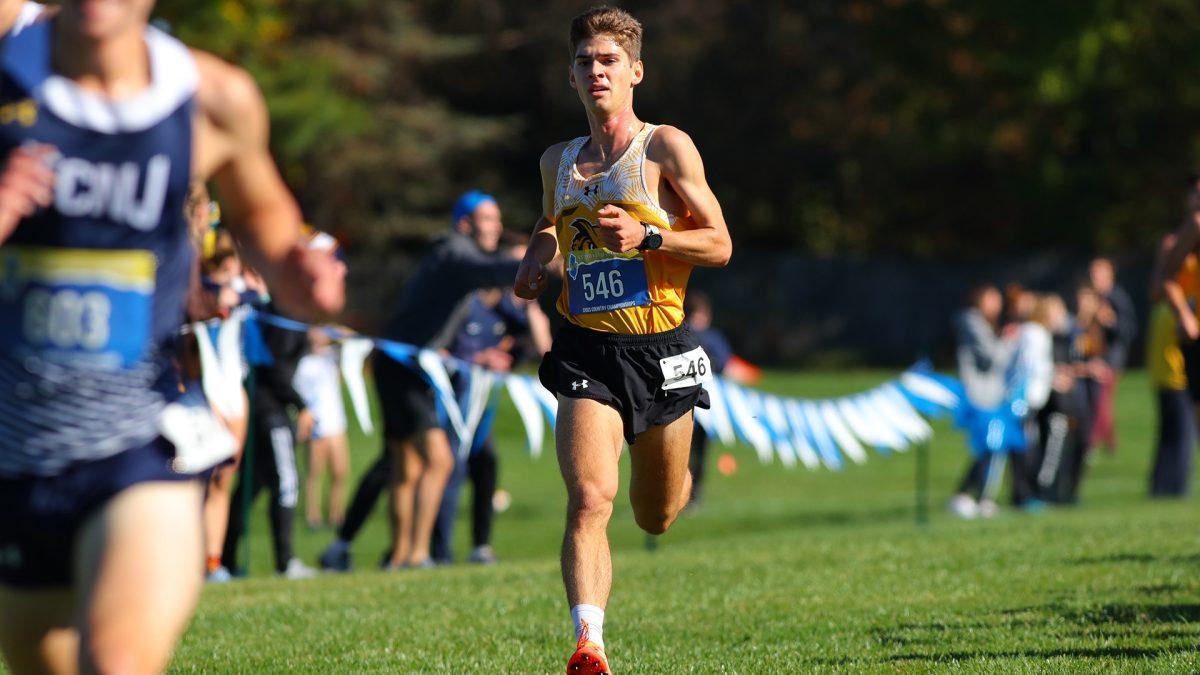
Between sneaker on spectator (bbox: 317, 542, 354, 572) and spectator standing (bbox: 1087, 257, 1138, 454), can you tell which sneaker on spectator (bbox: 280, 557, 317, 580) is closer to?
sneaker on spectator (bbox: 317, 542, 354, 572)

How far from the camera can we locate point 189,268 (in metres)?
3.94

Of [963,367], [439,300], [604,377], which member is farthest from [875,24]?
[604,377]

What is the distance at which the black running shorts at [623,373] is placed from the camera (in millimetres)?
6145

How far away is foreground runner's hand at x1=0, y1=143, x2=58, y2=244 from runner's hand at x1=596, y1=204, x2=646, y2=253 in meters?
2.49

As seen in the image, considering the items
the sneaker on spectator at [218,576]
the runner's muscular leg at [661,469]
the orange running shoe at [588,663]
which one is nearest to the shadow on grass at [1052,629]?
the runner's muscular leg at [661,469]

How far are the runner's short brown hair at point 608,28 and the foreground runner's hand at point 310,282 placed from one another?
255 centimetres

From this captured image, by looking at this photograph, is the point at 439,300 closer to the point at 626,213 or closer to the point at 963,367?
the point at 626,213

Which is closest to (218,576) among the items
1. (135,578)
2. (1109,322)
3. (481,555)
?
(481,555)

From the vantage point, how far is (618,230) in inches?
229

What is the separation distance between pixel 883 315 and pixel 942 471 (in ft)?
67.5

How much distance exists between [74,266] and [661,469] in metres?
3.08

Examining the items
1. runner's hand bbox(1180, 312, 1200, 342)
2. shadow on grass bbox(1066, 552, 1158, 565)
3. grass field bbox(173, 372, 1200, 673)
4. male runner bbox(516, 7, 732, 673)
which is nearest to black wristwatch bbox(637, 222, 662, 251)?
male runner bbox(516, 7, 732, 673)

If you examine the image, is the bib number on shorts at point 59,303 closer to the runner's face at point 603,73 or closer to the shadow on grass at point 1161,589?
the runner's face at point 603,73

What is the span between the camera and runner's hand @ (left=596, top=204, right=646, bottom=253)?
5816 mm
